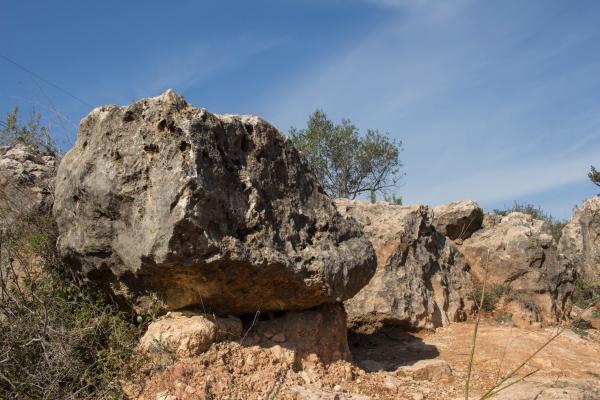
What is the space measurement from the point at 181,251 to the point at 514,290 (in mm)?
6492

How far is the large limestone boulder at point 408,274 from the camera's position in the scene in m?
6.89

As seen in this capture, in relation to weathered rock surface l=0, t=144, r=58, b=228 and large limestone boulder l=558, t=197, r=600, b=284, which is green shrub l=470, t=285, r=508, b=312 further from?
weathered rock surface l=0, t=144, r=58, b=228

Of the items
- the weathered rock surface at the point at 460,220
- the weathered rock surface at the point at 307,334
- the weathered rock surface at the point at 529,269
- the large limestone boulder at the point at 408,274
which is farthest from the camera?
the weathered rock surface at the point at 460,220

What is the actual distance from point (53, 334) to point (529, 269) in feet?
23.6

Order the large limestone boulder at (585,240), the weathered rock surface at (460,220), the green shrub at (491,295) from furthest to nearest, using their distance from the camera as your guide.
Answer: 1. the large limestone boulder at (585,240)
2. the weathered rock surface at (460,220)
3. the green shrub at (491,295)

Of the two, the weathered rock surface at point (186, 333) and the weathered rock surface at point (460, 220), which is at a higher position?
the weathered rock surface at point (460, 220)

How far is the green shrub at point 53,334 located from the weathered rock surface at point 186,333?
18cm

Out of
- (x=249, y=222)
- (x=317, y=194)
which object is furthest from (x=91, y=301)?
(x=317, y=194)

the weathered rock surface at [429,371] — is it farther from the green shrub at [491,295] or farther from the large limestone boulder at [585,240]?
the large limestone boulder at [585,240]

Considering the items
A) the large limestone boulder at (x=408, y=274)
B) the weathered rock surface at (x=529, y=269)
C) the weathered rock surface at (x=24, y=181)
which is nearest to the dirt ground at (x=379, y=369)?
the large limestone boulder at (x=408, y=274)

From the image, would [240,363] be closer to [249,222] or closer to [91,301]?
[249,222]

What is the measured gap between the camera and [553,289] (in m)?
8.81

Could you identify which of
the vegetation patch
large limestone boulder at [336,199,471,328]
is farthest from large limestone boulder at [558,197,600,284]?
large limestone boulder at [336,199,471,328]

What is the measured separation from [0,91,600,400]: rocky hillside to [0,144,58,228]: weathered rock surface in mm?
16
